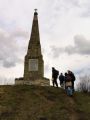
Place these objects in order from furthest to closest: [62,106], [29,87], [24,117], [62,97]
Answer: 1. [29,87]
2. [62,97]
3. [62,106]
4. [24,117]

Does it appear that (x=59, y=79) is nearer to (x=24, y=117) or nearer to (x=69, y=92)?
(x=69, y=92)

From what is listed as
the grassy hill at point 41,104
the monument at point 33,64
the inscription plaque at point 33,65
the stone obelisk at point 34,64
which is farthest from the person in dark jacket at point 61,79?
the inscription plaque at point 33,65

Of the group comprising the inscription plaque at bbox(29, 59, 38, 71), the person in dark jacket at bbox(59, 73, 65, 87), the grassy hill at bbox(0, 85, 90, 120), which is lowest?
the grassy hill at bbox(0, 85, 90, 120)

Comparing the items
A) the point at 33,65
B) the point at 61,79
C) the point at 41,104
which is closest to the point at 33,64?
the point at 33,65

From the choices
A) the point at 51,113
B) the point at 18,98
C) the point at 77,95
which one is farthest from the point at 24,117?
the point at 77,95

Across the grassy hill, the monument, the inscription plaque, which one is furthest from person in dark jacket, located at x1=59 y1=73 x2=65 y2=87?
the inscription plaque

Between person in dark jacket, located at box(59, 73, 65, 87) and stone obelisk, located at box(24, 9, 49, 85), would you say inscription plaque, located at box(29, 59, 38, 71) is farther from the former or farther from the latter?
person in dark jacket, located at box(59, 73, 65, 87)

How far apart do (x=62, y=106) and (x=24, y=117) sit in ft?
12.4

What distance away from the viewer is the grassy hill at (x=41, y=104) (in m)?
30.7

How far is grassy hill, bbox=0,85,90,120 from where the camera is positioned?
101 feet

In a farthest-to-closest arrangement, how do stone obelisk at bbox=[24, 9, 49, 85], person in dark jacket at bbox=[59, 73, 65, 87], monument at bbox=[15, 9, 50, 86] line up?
stone obelisk at bbox=[24, 9, 49, 85], monument at bbox=[15, 9, 50, 86], person in dark jacket at bbox=[59, 73, 65, 87]

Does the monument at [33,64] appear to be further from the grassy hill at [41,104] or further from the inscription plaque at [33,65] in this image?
the grassy hill at [41,104]

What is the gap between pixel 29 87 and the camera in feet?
124

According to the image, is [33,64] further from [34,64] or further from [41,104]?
[41,104]
